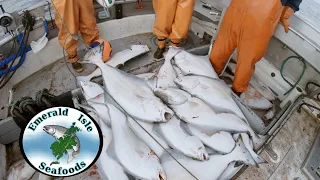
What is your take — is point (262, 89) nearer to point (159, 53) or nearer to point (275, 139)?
point (275, 139)

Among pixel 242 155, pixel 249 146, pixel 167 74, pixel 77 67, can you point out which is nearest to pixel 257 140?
pixel 249 146

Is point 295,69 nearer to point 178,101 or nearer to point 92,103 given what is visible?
point 178,101

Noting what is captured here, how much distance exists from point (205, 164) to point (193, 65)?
1004 mm

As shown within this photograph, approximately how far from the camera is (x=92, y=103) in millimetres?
2029

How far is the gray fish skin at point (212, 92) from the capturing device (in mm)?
2082

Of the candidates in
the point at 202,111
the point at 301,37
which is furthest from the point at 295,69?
the point at 202,111

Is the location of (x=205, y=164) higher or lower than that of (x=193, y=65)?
lower

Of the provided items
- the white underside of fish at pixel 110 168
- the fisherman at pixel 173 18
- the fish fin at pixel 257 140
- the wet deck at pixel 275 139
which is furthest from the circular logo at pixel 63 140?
the fisherman at pixel 173 18

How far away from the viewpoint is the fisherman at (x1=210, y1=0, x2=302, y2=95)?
6.36ft

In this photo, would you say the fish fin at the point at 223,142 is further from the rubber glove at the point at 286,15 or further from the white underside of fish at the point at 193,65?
the rubber glove at the point at 286,15

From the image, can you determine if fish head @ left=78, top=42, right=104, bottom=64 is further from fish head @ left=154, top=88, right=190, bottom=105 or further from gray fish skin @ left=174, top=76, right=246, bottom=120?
gray fish skin @ left=174, top=76, right=246, bottom=120

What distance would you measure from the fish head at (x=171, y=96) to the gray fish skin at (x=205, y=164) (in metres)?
0.43

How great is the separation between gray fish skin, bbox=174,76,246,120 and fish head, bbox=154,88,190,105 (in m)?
0.15

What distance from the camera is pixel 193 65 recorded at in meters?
2.40
